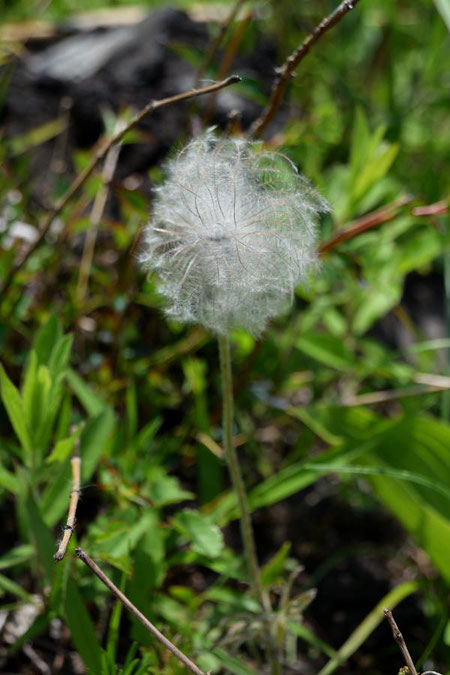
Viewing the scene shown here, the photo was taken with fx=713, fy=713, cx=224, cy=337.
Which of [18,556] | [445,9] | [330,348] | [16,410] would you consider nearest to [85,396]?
[16,410]

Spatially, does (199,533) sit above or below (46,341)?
below

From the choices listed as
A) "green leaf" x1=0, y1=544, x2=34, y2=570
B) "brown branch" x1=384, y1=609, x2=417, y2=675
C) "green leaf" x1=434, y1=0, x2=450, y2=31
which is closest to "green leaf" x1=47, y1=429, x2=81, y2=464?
"green leaf" x1=0, y1=544, x2=34, y2=570

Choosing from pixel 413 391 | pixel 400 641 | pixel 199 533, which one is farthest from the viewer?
pixel 413 391

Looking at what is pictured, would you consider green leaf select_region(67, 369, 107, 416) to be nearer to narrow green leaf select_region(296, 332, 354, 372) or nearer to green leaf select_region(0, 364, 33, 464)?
green leaf select_region(0, 364, 33, 464)

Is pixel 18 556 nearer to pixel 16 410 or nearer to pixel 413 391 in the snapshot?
pixel 16 410

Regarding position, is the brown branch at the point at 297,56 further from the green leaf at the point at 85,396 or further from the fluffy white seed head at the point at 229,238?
the green leaf at the point at 85,396

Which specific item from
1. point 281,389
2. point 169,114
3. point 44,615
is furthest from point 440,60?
point 44,615
